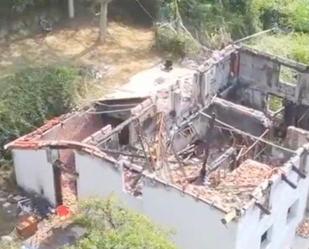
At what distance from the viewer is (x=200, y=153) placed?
3036 cm

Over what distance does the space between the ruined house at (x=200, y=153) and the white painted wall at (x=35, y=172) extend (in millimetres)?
49

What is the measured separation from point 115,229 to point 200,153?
8960 mm

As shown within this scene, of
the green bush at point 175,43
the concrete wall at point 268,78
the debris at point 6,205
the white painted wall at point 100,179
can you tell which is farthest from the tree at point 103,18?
the white painted wall at point 100,179

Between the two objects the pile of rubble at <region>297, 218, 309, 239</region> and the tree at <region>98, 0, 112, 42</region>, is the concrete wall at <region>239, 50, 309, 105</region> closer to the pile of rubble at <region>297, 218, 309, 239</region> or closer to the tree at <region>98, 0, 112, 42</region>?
the pile of rubble at <region>297, 218, 309, 239</region>

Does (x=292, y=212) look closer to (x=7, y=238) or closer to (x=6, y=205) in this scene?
(x=7, y=238)

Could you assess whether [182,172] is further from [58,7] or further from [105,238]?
[58,7]

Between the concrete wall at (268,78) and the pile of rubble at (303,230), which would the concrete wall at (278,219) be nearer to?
the pile of rubble at (303,230)

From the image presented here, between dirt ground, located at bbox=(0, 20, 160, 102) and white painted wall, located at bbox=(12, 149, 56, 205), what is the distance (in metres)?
5.25

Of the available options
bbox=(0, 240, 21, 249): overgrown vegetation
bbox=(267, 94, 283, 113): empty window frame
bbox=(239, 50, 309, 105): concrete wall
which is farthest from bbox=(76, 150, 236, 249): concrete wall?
bbox=(267, 94, 283, 113): empty window frame

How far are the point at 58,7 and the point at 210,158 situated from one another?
12.6m

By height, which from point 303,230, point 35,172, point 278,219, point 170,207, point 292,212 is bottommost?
point 303,230

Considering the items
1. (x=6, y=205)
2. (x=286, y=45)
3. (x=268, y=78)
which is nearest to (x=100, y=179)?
(x=6, y=205)

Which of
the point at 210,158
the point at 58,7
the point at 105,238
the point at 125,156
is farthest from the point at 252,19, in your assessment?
the point at 105,238

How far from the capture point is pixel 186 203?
24516mm
